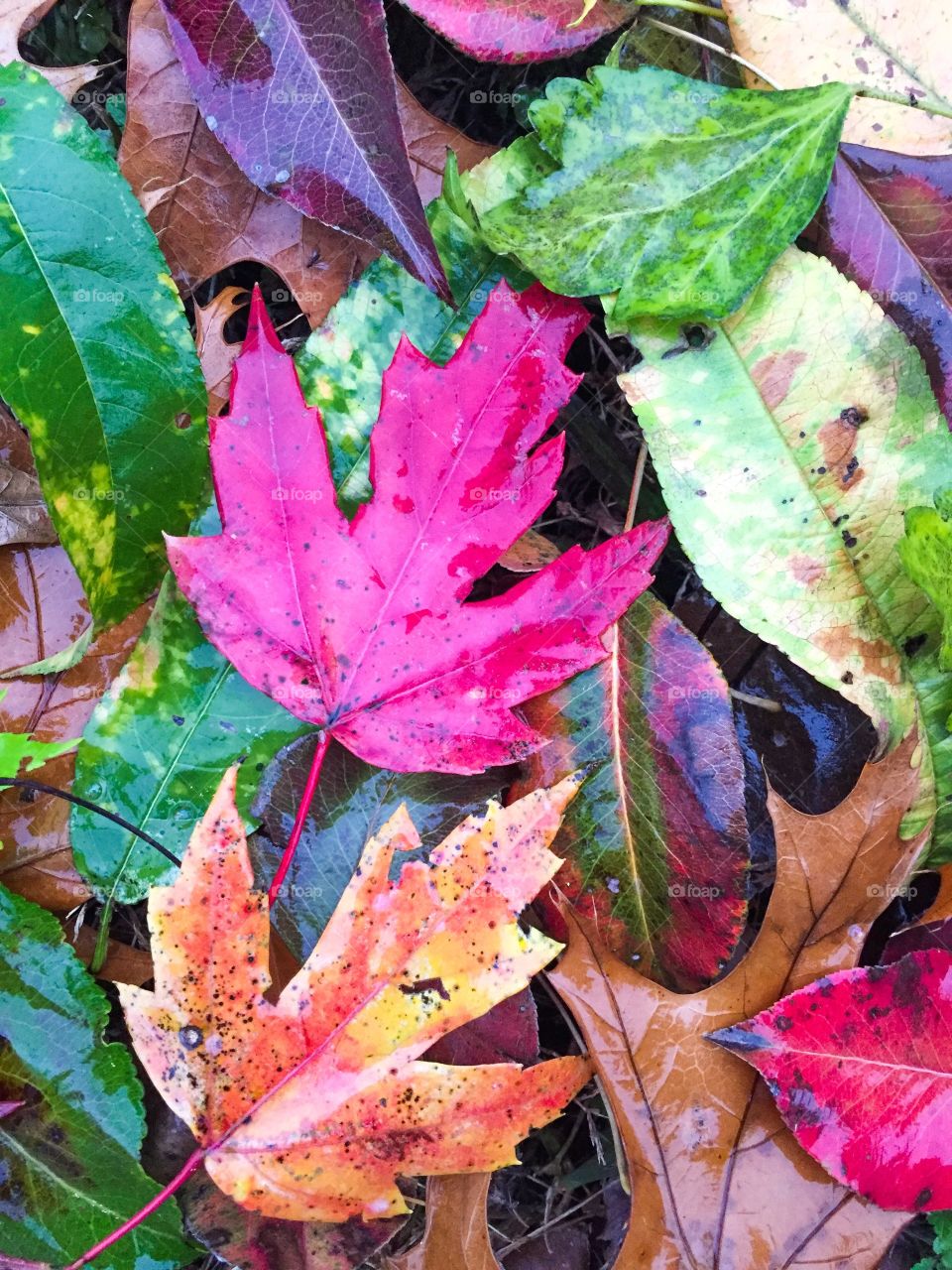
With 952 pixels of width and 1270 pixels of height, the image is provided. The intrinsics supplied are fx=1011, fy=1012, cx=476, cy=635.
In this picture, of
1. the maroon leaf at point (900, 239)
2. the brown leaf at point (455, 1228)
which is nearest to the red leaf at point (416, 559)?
the maroon leaf at point (900, 239)

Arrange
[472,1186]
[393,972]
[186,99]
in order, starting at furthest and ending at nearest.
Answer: [186,99]
[472,1186]
[393,972]

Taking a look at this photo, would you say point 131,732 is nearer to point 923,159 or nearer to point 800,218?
point 800,218

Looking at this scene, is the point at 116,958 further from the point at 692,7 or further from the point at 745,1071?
the point at 692,7

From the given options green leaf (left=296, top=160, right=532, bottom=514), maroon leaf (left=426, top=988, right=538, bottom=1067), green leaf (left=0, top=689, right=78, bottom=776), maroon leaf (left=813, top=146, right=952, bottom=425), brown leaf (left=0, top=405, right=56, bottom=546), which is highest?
maroon leaf (left=813, top=146, right=952, bottom=425)

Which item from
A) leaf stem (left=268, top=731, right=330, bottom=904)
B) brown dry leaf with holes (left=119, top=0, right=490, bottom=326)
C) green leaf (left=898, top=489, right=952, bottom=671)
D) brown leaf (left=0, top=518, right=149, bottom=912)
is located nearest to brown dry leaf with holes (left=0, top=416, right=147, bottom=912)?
brown leaf (left=0, top=518, right=149, bottom=912)

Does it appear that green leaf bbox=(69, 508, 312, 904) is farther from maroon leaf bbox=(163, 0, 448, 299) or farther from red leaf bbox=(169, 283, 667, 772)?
maroon leaf bbox=(163, 0, 448, 299)

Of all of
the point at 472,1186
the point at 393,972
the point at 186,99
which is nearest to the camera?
the point at 393,972

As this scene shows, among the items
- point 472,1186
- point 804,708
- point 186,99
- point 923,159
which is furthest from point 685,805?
point 186,99
